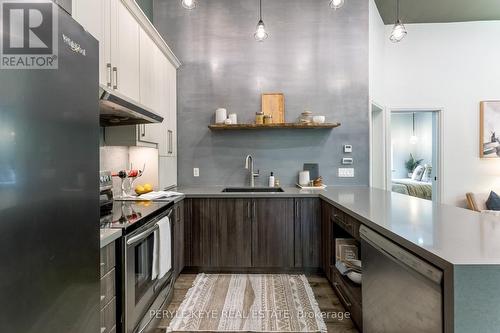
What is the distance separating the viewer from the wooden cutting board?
11.3 ft

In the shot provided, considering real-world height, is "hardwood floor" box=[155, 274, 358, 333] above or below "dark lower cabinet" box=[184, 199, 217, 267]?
below

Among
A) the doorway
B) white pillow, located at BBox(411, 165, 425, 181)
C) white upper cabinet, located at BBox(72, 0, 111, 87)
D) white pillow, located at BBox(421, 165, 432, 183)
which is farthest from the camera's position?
white pillow, located at BBox(411, 165, 425, 181)

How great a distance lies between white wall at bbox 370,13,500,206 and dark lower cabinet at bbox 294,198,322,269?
2.37 metres

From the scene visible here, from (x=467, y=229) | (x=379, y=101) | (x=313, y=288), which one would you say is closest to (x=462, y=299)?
(x=467, y=229)

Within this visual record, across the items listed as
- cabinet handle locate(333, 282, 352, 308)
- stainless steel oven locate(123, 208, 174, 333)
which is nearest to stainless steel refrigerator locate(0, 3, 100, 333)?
stainless steel oven locate(123, 208, 174, 333)

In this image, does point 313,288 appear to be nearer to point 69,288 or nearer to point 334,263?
point 334,263

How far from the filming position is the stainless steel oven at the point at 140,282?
1510 millimetres

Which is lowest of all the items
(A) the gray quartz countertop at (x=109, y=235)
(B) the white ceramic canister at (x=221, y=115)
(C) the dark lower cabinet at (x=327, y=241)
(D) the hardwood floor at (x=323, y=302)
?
(D) the hardwood floor at (x=323, y=302)

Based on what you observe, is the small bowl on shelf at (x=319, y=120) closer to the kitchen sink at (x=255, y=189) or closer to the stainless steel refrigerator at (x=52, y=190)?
the kitchen sink at (x=255, y=189)

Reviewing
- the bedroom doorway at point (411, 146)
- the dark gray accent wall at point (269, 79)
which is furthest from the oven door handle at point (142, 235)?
the bedroom doorway at point (411, 146)

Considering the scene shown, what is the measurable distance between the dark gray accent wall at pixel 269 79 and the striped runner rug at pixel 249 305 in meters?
1.22

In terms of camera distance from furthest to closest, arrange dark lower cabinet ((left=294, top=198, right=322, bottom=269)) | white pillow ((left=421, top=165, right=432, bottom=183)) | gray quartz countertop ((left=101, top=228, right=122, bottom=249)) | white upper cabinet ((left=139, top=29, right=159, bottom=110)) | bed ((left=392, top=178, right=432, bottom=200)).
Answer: white pillow ((left=421, top=165, right=432, bottom=183)) → bed ((left=392, top=178, right=432, bottom=200)) → dark lower cabinet ((left=294, top=198, right=322, bottom=269)) → white upper cabinet ((left=139, top=29, right=159, bottom=110)) → gray quartz countertop ((left=101, top=228, right=122, bottom=249))

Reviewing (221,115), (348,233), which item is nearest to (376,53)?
(221,115)

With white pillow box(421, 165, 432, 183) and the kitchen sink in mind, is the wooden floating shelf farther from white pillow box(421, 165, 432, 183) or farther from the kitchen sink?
white pillow box(421, 165, 432, 183)
